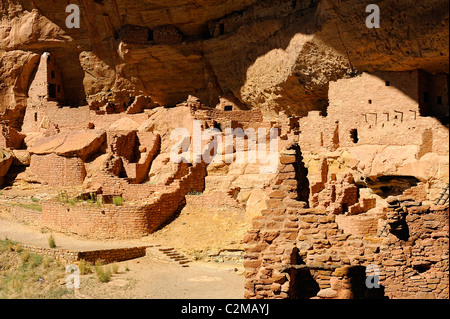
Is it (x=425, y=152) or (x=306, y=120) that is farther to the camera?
(x=306, y=120)

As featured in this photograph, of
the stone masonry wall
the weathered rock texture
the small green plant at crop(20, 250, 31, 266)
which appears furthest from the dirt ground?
the small green plant at crop(20, 250, 31, 266)

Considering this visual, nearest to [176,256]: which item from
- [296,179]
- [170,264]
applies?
[170,264]

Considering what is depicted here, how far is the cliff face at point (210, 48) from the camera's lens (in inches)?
819

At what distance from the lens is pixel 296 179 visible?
8188 mm

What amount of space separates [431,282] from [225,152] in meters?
13.6

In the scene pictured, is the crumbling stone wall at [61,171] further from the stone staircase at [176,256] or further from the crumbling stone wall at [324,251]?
the crumbling stone wall at [324,251]

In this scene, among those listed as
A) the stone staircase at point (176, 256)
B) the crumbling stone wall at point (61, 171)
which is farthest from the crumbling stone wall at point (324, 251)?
the crumbling stone wall at point (61, 171)

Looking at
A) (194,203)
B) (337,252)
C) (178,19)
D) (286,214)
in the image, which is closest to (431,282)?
(337,252)

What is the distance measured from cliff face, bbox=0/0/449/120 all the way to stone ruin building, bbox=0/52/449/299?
93 cm

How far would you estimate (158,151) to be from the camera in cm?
2381

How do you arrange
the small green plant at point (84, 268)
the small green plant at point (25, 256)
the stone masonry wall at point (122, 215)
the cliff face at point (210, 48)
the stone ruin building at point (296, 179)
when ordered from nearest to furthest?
the stone ruin building at point (296, 179) → the small green plant at point (84, 268) → the small green plant at point (25, 256) → the stone masonry wall at point (122, 215) → the cliff face at point (210, 48)

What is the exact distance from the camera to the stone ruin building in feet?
24.9

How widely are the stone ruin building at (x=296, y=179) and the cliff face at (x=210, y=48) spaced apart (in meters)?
0.93
